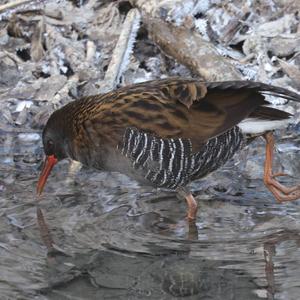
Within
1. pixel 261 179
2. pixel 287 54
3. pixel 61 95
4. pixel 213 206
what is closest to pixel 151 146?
pixel 213 206

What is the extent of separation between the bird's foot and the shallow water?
0.24 feet

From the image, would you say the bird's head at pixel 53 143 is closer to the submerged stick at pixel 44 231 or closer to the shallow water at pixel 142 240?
the shallow water at pixel 142 240

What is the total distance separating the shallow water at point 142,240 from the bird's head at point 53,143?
0.50ft

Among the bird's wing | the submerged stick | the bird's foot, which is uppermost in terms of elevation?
the bird's wing

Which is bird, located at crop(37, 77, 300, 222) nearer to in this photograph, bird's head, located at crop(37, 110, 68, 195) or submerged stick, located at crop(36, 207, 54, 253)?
bird's head, located at crop(37, 110, 68, 195)

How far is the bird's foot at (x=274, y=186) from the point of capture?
577cm

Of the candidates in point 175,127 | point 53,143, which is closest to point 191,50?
point 53,143

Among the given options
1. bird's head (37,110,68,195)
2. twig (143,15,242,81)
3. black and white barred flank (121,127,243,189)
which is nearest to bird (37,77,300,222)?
black and white barred flank (121,127,243,189)

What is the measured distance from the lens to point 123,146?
549 centimetres

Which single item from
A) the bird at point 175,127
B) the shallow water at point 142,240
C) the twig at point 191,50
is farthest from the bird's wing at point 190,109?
the twig at point 191,50

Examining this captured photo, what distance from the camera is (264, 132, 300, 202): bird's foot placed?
5770 millimetres

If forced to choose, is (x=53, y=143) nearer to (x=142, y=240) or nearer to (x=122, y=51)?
(x=142, y=240)

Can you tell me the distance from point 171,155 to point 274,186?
774 millimetres

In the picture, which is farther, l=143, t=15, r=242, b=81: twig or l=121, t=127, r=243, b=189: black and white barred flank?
l=143, t=15, r=242, b=81: twig
